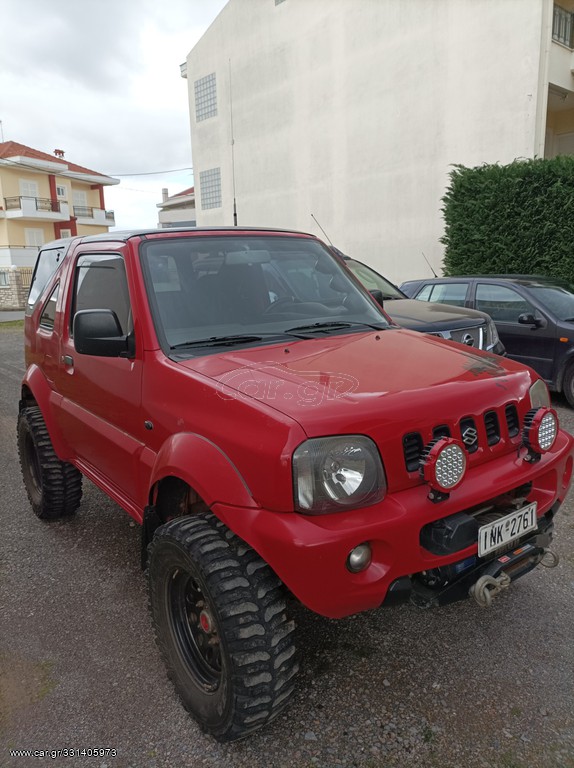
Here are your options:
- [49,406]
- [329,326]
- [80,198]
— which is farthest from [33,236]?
[329,326]

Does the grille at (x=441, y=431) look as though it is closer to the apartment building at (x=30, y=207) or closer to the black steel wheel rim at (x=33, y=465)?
the black steel wheel rim at (x=33, y=465)

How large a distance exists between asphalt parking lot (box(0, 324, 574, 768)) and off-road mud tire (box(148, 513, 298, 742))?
0.63 ft

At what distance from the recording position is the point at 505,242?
1233 centimetres

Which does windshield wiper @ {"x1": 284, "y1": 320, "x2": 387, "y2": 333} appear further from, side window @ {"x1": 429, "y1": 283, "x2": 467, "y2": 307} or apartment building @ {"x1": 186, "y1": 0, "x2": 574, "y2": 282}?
apartment building @ {"x1": 186, "y1": 0, "x2": 574, "y2": 282}

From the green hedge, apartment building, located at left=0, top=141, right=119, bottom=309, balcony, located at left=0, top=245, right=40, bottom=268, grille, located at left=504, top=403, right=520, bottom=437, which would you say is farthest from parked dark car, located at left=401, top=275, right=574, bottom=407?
balcony, located at left=0, top=245, right=40, bottom=268

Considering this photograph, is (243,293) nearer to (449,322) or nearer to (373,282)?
(449,322)

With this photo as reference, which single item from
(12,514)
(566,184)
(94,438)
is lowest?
(12,514)

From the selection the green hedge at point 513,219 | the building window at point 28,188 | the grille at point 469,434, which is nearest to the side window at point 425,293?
the green hedge at point 513,219

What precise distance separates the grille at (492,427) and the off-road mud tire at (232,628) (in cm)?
101

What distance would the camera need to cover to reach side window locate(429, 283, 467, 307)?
8.09m

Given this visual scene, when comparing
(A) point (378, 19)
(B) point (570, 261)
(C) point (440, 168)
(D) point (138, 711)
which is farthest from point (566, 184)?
(D) point (138, 711)

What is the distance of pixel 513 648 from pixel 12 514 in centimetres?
363

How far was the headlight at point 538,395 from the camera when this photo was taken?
8.39ft

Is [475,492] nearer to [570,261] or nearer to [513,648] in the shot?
[513,648]
